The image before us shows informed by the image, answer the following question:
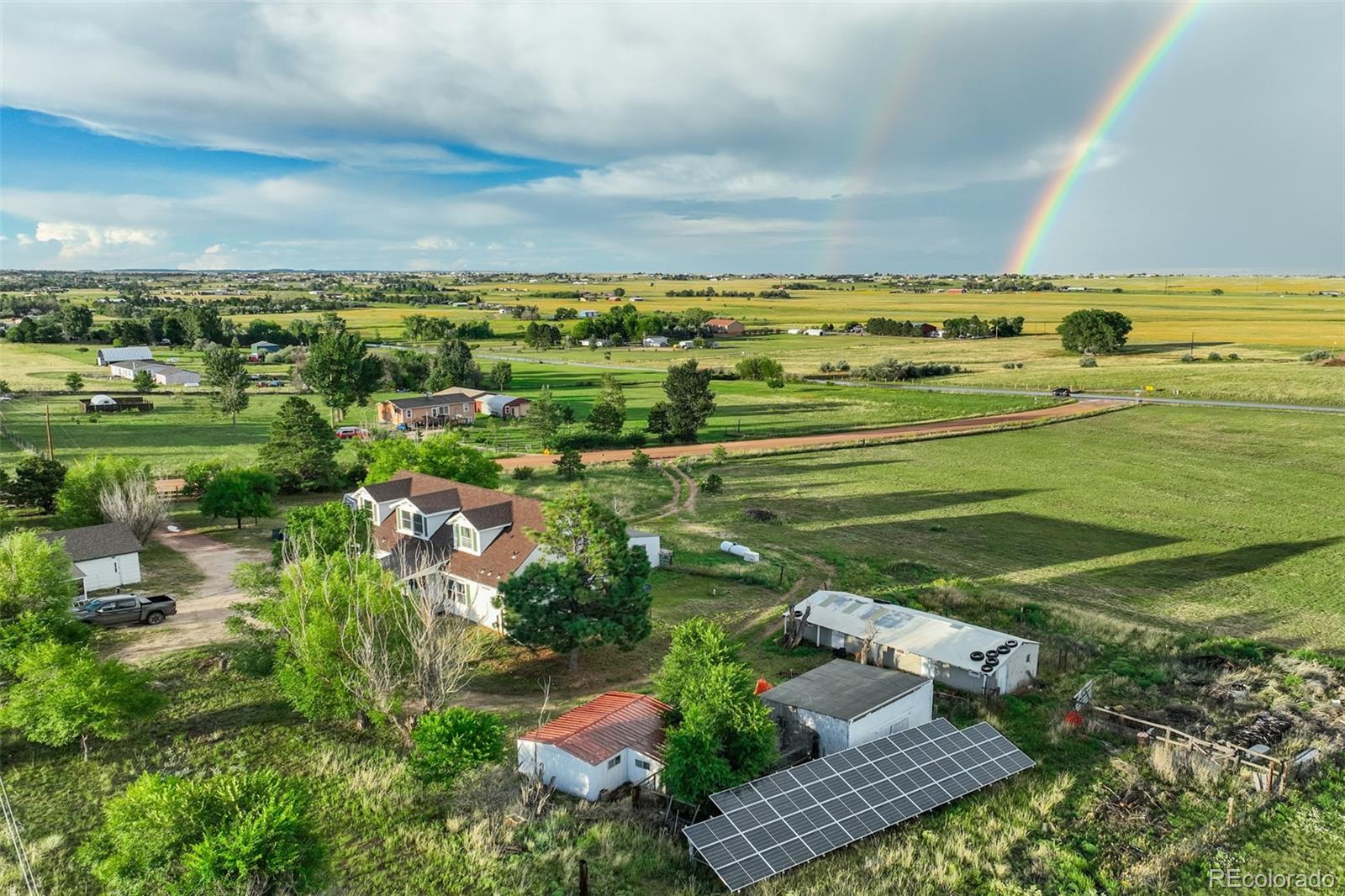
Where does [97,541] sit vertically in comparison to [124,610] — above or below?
above

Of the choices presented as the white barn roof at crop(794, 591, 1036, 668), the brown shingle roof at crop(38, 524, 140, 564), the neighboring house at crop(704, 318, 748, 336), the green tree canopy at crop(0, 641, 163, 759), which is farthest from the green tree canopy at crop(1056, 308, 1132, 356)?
the green tree canopy at crop(0, 641, 163, 759)

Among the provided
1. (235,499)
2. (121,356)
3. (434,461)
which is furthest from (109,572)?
(121,356)

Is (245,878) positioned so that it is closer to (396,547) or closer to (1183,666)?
(396,547)

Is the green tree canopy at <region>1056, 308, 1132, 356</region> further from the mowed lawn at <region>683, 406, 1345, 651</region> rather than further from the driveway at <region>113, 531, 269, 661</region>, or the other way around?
the driveway at <region>113, 531, 269, 661</region>

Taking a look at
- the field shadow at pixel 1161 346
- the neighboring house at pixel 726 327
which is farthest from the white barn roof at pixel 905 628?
the neighboring house at pixel 726 327

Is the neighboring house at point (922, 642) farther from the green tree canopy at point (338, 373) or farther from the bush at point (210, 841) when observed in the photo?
the green tree canopy at point (338, 373)

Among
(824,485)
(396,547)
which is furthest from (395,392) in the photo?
(396,547)

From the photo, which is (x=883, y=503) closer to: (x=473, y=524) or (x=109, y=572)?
(x=473, y=524)
